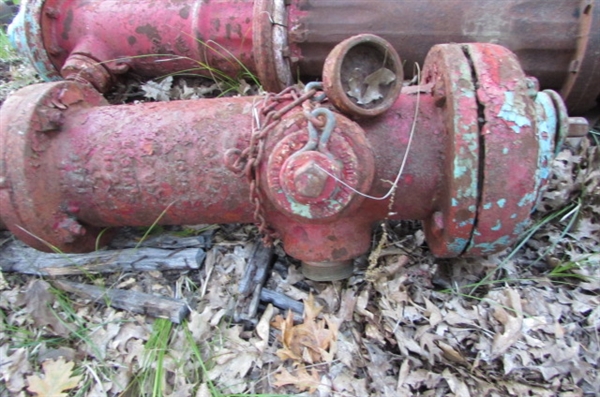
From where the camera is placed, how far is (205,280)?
7.43ft

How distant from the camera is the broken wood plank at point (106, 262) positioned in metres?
2.29

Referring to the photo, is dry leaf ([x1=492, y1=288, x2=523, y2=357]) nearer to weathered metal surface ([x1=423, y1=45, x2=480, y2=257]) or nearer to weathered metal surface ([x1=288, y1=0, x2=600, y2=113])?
weathered metal surface ([x1=423, y1=45, x2=480, y2=257])

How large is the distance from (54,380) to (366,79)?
1.79 meters

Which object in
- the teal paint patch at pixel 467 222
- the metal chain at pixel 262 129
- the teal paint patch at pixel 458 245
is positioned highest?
the metal chain at pixel 262 129

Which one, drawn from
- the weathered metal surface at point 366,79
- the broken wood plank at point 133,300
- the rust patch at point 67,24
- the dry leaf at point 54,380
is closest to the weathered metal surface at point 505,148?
the weathered metal surface at point 366,79

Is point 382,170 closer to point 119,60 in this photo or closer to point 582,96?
point 582,96

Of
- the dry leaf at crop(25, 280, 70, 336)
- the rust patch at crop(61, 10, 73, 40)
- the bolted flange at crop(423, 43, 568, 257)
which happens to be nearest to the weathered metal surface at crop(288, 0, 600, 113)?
the bolted flange at crop(423, 43, 568, 257)

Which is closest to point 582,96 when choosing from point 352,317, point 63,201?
point 352,317

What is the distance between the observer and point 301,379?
1906 mm

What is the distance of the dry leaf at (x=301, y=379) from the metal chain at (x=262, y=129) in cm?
66

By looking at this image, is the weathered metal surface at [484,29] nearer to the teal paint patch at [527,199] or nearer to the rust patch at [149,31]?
the rust patch at [149,31]

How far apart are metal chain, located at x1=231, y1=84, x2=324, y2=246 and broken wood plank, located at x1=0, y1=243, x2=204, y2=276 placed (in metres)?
0.69

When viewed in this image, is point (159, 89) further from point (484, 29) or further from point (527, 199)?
point (527, 199)

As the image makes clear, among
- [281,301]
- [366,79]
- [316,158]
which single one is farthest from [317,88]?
[281,301]
